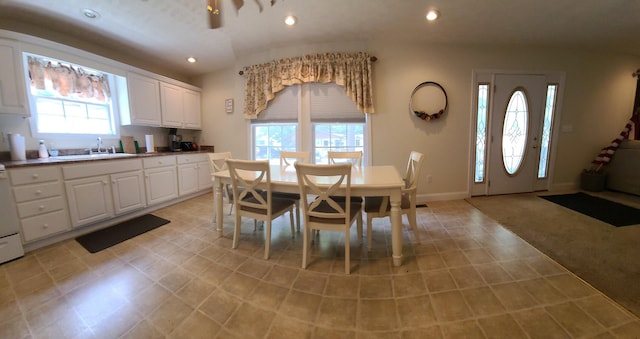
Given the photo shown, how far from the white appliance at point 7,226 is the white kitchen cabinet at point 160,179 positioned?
1.16m

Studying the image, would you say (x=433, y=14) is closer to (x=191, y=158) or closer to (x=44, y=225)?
(x=191, y=158)

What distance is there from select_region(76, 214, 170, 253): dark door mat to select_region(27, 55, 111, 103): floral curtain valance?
5.63ft

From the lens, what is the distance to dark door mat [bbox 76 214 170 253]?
2170 mm

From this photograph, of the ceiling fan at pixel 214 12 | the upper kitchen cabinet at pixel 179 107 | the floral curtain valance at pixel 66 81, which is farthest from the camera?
the upper kitchen cabinet at pixel 179 107

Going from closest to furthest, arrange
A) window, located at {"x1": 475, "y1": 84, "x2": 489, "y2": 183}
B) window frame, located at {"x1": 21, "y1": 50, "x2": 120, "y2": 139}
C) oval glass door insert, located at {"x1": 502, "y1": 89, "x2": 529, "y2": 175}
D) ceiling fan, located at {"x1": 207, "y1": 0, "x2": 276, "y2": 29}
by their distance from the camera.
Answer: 1. ceiling fan, located at {"x1": 207, "y1": 0, "x2": 276, "y2": 29}
2. window frame, located at {"x1": 21, "y1": 50, "x2": 120, "y2": 139}
3. window, located at {"x1": 475, "y1": 84, "x2": 489, "y2": 183}
4. oval glass door insert, located at {"x1": 502, "y1": 89, "x2": 529, "y2": 175}

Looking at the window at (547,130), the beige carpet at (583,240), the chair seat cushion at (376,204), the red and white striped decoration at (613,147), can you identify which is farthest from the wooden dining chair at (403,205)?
the red and white striped decoration at (613,147)

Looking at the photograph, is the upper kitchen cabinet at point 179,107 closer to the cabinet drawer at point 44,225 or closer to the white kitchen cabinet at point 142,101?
the white kitchen cabinet at point 142,101

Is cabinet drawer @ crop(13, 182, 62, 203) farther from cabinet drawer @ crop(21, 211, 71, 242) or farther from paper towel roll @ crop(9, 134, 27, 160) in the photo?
paper towel roll @ crop(9, 134, 27, 160)

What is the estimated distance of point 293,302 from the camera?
141 centimetres

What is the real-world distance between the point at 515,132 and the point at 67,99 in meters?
6.37

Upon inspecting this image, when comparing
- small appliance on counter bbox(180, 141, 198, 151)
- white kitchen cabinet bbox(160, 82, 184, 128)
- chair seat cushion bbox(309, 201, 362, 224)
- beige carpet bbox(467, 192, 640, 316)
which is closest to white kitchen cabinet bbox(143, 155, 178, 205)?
small appliance on counter bbox(180, 141, 198, 151)

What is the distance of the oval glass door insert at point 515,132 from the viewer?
3.44 metres

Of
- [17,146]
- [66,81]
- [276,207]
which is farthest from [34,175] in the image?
[276,207]

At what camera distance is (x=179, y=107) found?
3.78 meters
